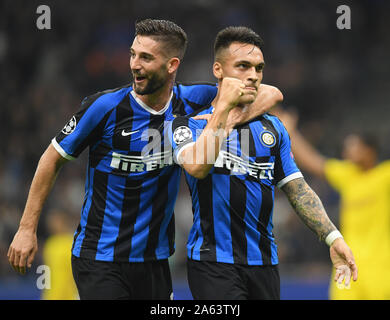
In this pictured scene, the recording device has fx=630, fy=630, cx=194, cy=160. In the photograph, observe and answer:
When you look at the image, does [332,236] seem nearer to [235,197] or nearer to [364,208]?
[235,197]

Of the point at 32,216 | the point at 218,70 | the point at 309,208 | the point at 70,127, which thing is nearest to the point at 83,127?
the point at 70,127

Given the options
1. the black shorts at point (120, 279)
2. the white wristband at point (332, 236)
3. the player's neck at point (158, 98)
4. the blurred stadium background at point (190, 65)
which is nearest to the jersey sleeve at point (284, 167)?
the white wristband at point (332, 236)

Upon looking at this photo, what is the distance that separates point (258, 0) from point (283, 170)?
9.10m

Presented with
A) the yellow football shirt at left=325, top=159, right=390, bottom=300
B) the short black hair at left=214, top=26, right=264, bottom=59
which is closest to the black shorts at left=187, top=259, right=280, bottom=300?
the short black hair at left=214, top=26, right=264, bottom=59

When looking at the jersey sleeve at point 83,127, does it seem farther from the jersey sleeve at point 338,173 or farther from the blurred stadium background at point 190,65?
the blurred stadium background at point 190,65

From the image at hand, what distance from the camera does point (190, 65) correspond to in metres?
11.6

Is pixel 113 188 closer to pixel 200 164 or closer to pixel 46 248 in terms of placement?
pixel 200 164

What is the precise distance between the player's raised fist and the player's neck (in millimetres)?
634

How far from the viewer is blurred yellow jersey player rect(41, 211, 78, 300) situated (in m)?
7.64

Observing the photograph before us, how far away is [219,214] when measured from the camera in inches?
144

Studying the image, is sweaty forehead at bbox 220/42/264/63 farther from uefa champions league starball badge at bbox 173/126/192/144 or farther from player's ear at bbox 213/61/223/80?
uefa champions league starball badge at bbox 173/126/192/144

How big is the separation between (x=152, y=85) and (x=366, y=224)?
355 cm

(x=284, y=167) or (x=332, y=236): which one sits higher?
(x=284, y=167)

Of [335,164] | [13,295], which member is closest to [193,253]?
[335,164]
